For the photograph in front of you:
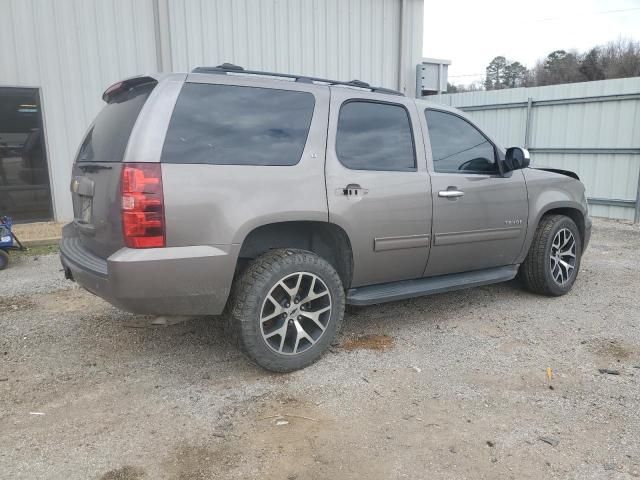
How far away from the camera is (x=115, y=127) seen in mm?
3318

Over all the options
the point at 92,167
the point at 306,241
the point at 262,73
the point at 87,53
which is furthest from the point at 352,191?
the point at 87,53

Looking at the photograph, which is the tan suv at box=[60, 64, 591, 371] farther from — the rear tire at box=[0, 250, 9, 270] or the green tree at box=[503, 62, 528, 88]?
the green tree at box=[503, 62, 528, 88]

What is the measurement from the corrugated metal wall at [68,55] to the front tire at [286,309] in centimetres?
651

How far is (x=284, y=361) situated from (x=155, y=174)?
1443 mm

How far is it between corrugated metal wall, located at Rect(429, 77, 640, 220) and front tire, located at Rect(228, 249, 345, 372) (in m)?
6.88

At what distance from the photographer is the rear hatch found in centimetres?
302

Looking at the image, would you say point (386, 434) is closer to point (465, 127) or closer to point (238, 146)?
point (238, 146)

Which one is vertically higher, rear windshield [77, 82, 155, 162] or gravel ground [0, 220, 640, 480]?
rear windshield [77, 82, 155, 162]

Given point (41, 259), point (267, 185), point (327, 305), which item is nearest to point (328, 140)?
point (267, 185)

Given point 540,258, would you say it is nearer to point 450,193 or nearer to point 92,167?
point 450,193

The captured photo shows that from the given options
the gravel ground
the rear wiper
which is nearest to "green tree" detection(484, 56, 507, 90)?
the gravel ground

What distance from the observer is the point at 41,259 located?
22.5 feet

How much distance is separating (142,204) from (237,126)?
79cm

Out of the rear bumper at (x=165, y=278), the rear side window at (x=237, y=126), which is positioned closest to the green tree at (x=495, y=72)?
the rear side window at (x=237, y=126)
